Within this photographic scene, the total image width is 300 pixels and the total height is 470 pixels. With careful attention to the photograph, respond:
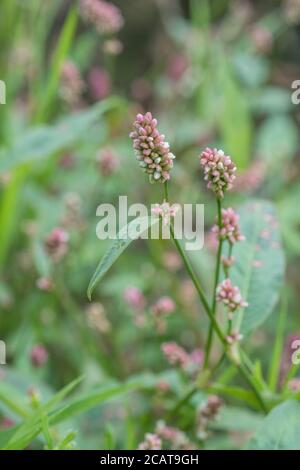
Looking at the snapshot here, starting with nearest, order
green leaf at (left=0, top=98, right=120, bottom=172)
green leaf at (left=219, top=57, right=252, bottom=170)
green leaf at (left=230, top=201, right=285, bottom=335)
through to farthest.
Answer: green leaf at (left=230, top=201, right=285, bottom=335)
green leaf at (left=0, top=98, right=120, bottom=172)
green leaf at (left=219, top=57, right=252, bottom=170)

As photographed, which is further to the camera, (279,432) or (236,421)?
(236,421)

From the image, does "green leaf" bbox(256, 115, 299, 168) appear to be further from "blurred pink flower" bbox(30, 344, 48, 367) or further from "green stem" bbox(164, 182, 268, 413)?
"green stem" bbox(164, 182, 268, 413)

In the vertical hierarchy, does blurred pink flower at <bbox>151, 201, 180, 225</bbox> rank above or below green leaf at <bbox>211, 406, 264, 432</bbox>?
above

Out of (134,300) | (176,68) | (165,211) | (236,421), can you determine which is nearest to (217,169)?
(165,211)

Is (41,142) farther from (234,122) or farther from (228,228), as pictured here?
(234,122)

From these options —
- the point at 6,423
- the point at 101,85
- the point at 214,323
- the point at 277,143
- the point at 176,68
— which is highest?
the point at 176,68

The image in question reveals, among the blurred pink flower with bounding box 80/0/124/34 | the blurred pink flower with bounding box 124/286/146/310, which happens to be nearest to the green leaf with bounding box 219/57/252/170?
the blurred pink flower with bounding box 80/0/124/34

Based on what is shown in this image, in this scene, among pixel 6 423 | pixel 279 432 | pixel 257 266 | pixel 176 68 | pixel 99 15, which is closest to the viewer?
pixel 279 432
